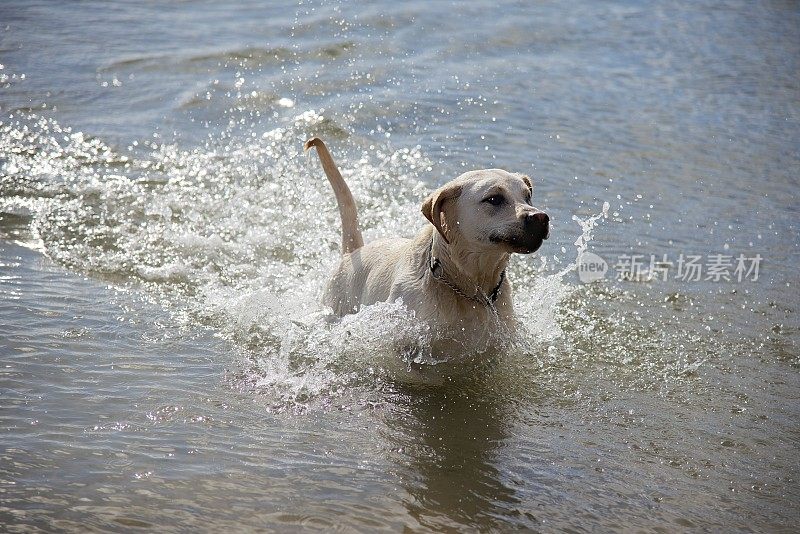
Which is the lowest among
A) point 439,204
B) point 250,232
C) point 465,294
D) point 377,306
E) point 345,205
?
point 250,232

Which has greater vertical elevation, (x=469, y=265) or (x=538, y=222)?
(x=538, y=222)

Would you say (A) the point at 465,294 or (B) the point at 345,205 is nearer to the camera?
(A) the point at 465,294

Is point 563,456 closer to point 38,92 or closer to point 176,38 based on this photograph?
point 38,92

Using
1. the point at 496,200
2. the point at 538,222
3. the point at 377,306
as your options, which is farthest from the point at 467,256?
the point at 377,306

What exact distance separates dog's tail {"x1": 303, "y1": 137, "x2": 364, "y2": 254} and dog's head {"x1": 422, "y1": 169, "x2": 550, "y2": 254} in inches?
49.9

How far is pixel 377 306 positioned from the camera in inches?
220

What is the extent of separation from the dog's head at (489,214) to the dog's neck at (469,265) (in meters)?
0.07

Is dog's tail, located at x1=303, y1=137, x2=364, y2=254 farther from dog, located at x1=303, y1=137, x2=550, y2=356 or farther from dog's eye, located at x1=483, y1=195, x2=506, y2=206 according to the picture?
dog's eye, located at x1=483, y1=195, x2=506, y2=206

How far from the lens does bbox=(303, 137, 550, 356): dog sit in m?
4.96

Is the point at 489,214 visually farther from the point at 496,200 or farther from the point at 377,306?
the point at 377,306

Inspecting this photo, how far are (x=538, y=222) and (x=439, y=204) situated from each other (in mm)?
668

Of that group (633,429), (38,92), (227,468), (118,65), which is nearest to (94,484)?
(227,468)

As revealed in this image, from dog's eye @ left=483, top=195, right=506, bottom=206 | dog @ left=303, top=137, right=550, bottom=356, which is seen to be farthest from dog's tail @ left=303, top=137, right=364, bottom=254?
dog's eye @ left=483, top=195, right=506, bottom=206

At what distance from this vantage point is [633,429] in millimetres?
5039
